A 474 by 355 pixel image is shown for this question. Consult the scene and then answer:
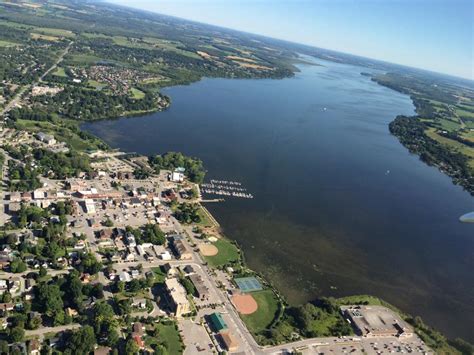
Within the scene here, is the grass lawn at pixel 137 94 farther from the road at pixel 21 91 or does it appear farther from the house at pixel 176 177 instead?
the house at pixel 176 177

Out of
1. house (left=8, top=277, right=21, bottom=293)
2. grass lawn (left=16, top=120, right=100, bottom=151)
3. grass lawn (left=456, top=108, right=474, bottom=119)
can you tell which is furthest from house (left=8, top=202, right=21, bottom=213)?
grass lawn (left=456, top=108, right=474, bottom=119)

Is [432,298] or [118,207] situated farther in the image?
[118,207]

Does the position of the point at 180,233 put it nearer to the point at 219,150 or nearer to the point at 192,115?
the point at 219,150

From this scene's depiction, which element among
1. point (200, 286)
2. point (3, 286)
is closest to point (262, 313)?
point (200, 286)

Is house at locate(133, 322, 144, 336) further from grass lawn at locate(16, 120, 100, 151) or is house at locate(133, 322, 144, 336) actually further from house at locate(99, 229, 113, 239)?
grass lawn at locate(16, 120, 100, 151)

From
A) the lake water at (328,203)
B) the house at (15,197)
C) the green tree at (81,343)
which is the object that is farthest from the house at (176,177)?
the green tree at (81,343)

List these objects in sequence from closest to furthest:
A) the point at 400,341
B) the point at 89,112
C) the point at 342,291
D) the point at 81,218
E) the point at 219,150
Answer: the point at 400,341, the point at 342,291, the point at 81,218, the point at 219,150, the point at 89,112

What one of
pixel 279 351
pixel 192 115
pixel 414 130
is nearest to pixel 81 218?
pixel 279 351
